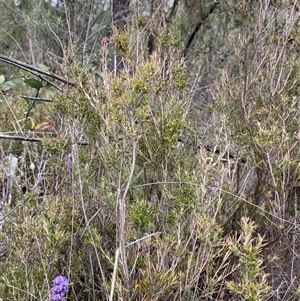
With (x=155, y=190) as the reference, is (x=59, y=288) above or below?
below

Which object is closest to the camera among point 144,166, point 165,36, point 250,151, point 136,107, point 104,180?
point 136,107

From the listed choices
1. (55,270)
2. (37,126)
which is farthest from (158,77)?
(37,126)

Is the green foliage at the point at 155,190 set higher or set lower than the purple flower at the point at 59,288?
higher

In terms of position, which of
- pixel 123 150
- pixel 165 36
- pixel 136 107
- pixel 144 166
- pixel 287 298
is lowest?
pixel 287 298

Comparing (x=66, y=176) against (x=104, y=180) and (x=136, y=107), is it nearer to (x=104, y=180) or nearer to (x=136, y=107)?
(x=104, y=180)

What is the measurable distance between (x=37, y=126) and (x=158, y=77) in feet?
5.13

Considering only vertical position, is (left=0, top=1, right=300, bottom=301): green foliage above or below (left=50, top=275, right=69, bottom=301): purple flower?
above

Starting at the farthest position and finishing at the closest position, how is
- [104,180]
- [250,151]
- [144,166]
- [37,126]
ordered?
[37,126], [250,151], [144,166], [104,180]

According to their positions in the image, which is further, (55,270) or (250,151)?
(250,151)

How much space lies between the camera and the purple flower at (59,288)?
3.76 ft

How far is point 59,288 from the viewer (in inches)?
45.9

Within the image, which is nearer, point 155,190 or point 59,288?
point 59,288

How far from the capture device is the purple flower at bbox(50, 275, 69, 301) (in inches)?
45.1

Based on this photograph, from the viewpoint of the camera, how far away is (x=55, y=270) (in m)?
1.31
